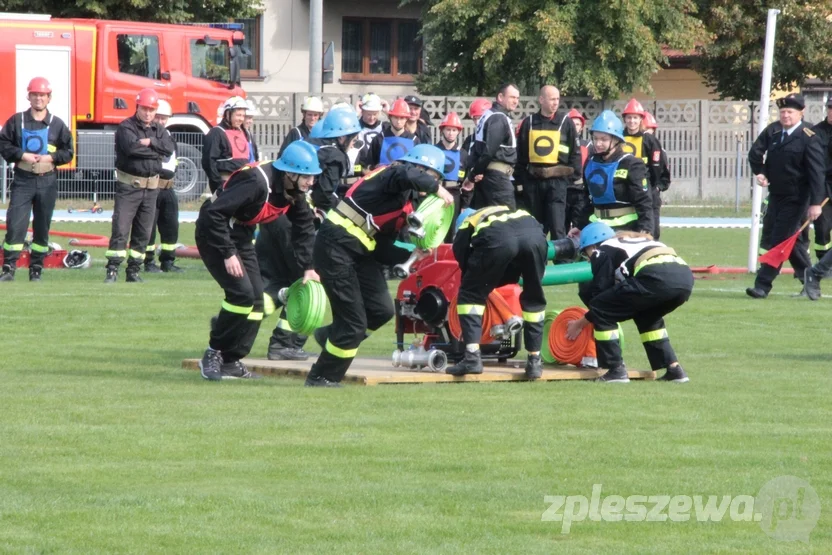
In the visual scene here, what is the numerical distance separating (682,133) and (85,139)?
48.9 ft

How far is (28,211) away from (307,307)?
752 cm

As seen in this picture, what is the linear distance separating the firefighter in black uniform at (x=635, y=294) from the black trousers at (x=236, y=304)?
8.22 ft

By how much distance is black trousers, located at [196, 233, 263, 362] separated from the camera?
10602 millimetres

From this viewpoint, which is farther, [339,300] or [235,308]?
[235,308]

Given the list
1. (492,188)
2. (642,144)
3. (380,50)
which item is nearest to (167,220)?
(492,188)

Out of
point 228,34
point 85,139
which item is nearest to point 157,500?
point 85,139

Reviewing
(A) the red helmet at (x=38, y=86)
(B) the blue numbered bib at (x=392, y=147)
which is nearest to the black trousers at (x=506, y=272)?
(B) the blue numbered bib at (x=392, y=147)

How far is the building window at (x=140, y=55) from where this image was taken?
31.6 m

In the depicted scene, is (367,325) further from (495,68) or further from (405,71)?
(405,71)

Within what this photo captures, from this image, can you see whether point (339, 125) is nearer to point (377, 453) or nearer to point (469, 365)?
point (469, 365)

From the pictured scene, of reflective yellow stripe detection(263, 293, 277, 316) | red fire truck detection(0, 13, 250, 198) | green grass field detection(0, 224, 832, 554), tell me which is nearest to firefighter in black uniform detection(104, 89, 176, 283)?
green grass field detection(0, 224, 832, 554)

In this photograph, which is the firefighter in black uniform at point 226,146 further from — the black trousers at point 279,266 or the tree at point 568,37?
the tree at point 568,37

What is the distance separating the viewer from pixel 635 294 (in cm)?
1059

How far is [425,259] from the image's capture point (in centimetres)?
1165
